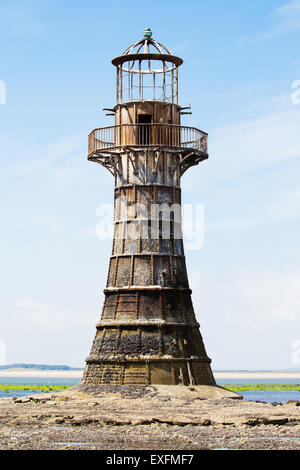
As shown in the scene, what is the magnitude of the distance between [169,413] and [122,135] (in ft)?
59.9

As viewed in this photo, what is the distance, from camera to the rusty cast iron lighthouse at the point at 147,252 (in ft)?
179

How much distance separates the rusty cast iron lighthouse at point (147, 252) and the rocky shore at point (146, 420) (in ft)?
5.21

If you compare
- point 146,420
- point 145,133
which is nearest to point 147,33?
point 145,133

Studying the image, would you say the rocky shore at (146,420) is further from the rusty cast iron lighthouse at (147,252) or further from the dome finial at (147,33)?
the dome finial at (147,33)

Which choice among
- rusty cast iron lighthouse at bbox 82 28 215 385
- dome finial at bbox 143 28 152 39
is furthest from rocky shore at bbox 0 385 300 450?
dome finial at bbox 143 28 152 39

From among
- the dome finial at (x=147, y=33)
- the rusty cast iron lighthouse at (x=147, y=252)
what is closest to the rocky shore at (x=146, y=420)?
the rusty cast iron lighthouse at (x=147, y=252)

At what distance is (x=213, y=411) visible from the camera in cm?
4888

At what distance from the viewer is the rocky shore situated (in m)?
39.8

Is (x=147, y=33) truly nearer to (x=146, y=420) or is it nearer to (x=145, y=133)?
(x=145, y=133)

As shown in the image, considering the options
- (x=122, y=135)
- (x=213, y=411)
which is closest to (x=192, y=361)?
(x=213, y=411)

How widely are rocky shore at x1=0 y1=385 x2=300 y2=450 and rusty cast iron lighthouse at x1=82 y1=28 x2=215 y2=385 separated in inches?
62.5

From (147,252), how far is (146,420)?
13143 mm
